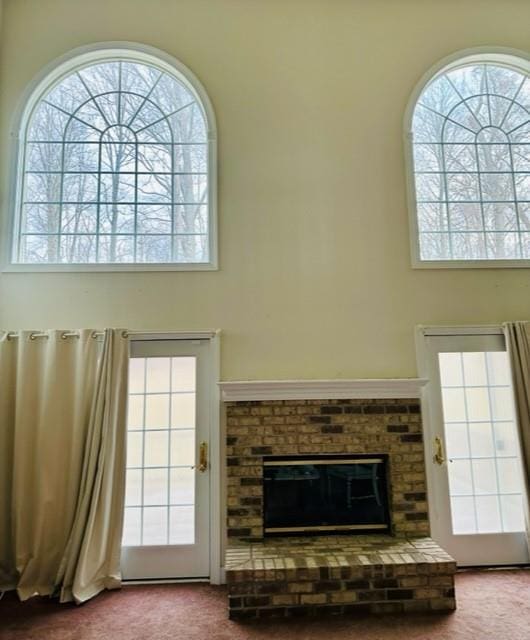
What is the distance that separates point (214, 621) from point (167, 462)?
3.73ft

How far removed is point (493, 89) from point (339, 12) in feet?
5.20

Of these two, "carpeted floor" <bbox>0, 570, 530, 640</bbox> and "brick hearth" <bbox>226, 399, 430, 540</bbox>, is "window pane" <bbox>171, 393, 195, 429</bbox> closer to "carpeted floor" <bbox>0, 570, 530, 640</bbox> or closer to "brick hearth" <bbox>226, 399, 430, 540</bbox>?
"brick hearth" <bbox>226, 399, 430, 540</bbox>

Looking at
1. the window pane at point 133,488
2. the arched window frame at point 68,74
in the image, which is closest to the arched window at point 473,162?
the arched window frame at point 68,74

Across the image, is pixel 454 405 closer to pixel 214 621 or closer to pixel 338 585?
pixel 338 585

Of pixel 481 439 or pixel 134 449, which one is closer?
pixel 134 449

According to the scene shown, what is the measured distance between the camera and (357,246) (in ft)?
12.5

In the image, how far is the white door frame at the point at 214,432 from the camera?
11.1 feet

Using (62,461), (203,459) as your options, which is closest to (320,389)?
(203,459)

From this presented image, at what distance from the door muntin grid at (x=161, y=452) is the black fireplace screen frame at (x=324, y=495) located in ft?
2.05

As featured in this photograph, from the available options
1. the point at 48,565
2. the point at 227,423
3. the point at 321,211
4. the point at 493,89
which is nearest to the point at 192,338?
the point at 227,423

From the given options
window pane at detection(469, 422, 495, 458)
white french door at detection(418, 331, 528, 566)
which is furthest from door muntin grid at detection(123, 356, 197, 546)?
window pane at detection(469, 422, 495, 458)

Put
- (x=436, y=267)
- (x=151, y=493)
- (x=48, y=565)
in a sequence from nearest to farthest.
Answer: (x=48, y=565), (x=151, y=493), (x=436, y=267)

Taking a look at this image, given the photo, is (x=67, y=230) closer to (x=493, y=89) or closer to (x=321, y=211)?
(x=321, y=211)

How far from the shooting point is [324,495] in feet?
11.5
